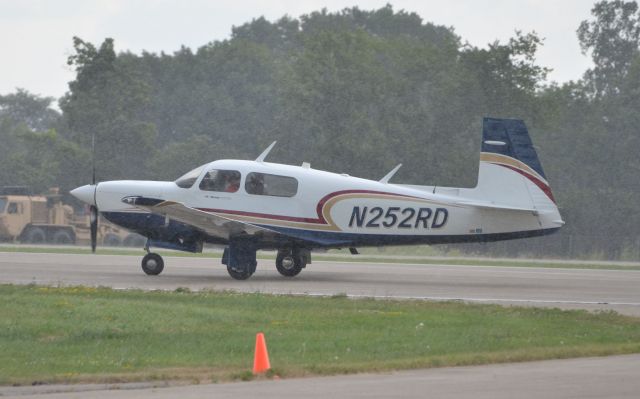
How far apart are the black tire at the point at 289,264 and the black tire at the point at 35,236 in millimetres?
31511

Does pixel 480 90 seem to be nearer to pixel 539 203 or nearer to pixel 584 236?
pixel 584 236

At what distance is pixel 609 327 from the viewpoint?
56.4 feet

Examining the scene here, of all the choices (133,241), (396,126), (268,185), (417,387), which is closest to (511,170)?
(268,185)

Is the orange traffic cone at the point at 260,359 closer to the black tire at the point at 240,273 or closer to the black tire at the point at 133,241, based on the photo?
the black tire at the point at 240,273

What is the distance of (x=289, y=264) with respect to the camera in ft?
88.2

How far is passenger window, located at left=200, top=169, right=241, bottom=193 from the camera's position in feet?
85.7

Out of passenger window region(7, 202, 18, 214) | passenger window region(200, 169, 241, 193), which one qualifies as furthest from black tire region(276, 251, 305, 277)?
passenger window region(7, 202, 18, 214)

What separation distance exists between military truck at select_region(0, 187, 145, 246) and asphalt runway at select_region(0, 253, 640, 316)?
22.4 meters

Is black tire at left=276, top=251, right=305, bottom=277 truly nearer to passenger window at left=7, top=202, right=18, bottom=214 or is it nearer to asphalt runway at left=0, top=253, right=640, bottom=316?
asphalt runway at left=0, top=253, right=640, bottom=316

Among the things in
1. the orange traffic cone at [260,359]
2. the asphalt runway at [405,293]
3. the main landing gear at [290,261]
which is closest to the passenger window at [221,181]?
the main landing gear at [290,261]

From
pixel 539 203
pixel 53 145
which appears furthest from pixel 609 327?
pixel 53 145

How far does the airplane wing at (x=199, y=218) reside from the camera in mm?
24406

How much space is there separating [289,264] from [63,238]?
32.0m

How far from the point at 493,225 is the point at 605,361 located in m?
11.6
